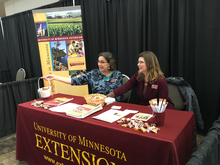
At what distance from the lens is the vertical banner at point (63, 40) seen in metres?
2.94

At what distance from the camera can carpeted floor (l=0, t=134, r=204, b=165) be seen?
2.14 meters

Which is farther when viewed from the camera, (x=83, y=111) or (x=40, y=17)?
(x=40, y=17)

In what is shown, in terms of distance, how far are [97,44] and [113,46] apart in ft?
1.17

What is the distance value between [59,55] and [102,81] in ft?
4.23

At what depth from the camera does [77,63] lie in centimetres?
305

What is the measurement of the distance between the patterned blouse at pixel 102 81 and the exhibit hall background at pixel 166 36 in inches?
35.4

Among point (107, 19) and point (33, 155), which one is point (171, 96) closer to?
point (33, 155)

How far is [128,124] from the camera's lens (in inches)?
46.5

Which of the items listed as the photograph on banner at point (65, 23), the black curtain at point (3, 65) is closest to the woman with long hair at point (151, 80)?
the photograph on banner at point (65, 23)

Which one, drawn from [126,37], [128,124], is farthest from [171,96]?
[126,37]

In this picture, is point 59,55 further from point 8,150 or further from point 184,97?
point 184,97

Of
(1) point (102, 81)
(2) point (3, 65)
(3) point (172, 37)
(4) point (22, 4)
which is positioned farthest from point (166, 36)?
(2) point (3, 65)

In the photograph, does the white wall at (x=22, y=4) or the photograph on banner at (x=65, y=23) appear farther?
the white wall at (x=22, y=4)

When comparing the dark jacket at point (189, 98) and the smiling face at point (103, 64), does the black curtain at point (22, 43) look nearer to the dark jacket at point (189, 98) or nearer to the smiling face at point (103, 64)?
the smiling face at point (103, 64)
